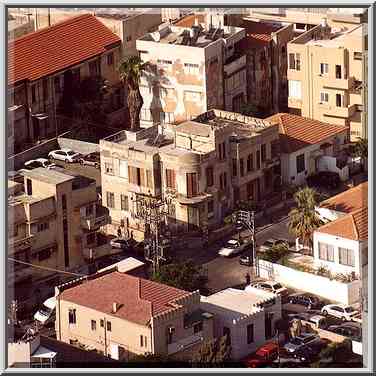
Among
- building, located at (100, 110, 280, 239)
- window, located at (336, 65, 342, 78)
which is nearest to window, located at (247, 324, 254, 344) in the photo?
building, located at (100, 110, 280, 239)

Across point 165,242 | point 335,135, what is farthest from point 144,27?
point 165,242

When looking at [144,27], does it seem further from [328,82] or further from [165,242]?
[165,242]

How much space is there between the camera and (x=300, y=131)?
66.8m

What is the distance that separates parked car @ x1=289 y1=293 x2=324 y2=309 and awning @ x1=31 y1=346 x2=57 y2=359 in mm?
8201

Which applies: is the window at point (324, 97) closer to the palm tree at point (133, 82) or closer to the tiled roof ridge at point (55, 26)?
the palm tree at point (133, 82)

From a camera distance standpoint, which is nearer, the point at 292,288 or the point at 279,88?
the point at 292,288

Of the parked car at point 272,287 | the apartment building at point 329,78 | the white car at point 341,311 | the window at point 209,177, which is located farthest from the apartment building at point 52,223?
the apartment building at point 329,78

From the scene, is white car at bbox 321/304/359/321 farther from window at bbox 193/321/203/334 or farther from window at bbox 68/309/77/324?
window at bbox 68/309/77/324

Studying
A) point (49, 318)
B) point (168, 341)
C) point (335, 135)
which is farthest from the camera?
point (335, 135)

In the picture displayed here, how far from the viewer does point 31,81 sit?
6988 centimetres

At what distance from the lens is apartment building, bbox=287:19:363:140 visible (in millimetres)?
68625

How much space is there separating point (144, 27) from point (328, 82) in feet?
26.1

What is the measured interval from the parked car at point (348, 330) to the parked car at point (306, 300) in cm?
171

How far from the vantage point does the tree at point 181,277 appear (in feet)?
185
